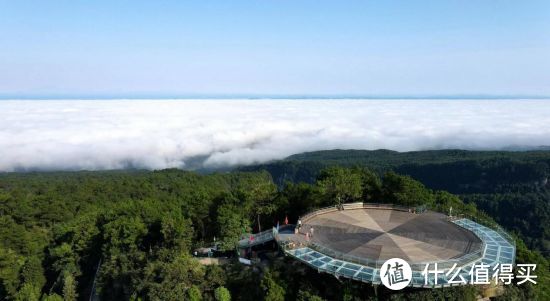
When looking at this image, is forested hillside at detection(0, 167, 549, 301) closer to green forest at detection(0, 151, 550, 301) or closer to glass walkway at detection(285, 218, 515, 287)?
green forest at detection(0, 151, 550, 301)

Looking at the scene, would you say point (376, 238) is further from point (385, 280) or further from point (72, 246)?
point (72, 246)

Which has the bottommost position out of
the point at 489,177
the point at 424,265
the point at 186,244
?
the point at 489,177

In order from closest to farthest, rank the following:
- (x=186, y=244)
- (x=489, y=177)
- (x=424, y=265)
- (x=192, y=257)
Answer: (x=424, y=265), (x=192, y=257), (x=186, y=244), (x=489, y=177)

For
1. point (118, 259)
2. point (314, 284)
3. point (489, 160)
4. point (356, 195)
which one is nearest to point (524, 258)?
point (356, 195)

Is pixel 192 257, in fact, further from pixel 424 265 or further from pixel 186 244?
pixel 424 265

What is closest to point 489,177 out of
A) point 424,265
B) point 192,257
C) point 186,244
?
point 424,265

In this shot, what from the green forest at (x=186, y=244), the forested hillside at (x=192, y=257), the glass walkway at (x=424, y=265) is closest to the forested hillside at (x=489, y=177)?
the green forest at (x=186, y=244)

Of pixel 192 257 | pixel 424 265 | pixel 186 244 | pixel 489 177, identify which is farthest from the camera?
pixel 489 177
